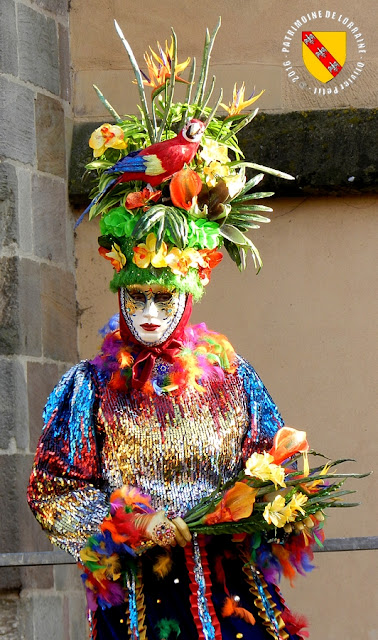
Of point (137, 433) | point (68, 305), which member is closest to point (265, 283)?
point (68, 305)

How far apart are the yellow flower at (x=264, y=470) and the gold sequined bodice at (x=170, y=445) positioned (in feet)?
0.63

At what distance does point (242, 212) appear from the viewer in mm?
4004

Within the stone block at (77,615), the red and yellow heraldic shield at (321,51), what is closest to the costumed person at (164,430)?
the stone block at (77,615)

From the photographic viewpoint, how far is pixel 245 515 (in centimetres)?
345

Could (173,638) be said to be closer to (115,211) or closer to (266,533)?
(266,533)

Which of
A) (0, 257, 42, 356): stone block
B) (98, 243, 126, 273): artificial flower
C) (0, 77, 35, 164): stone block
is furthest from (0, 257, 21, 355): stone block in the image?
(98, 243, 126, 273): artificial flower

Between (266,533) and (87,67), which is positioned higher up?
(87,67)

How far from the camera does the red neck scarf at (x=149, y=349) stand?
3682 mm

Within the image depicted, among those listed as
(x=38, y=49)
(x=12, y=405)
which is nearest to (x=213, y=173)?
(x=12, y=405)

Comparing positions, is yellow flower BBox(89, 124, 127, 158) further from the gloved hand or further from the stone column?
the gloved hand

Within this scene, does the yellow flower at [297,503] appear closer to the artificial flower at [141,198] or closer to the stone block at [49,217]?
the artificial flower at [141,198]

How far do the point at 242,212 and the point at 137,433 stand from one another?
2.57ft

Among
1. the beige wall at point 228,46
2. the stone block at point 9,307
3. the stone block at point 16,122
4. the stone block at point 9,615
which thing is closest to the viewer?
the stone block at point 9,615

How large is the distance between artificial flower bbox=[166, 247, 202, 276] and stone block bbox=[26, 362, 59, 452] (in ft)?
3.62
